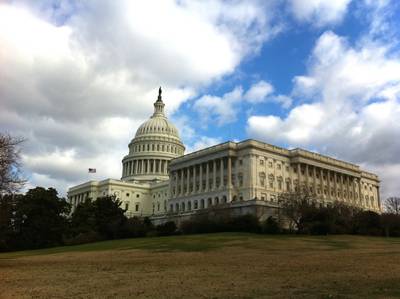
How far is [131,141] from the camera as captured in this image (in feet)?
647

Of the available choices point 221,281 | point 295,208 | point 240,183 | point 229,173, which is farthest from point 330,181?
point 221,281

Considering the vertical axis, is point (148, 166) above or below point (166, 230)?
above

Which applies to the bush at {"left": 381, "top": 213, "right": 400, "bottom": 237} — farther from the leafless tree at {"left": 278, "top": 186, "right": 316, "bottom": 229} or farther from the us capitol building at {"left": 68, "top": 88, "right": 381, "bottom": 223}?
the us capitol building at {"left": 68, "top": 88, "right": 381, "bottom": 223}

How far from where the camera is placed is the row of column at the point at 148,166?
18675 cm

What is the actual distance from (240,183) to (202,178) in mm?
14726

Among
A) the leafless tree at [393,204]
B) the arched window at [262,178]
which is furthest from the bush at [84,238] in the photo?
the leafless tree at [393,204]

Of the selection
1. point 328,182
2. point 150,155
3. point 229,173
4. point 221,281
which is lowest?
point 221,281

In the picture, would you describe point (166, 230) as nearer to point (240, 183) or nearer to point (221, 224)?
point (221, 224)

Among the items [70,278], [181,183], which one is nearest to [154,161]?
[181,183]

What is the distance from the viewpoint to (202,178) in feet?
448

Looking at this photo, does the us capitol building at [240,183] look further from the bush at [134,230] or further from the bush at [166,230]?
the bush at [134,230]

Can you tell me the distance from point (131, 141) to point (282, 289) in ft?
587

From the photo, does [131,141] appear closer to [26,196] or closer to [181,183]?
[181,183]

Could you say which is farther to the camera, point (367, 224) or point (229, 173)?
point (229, 173)
